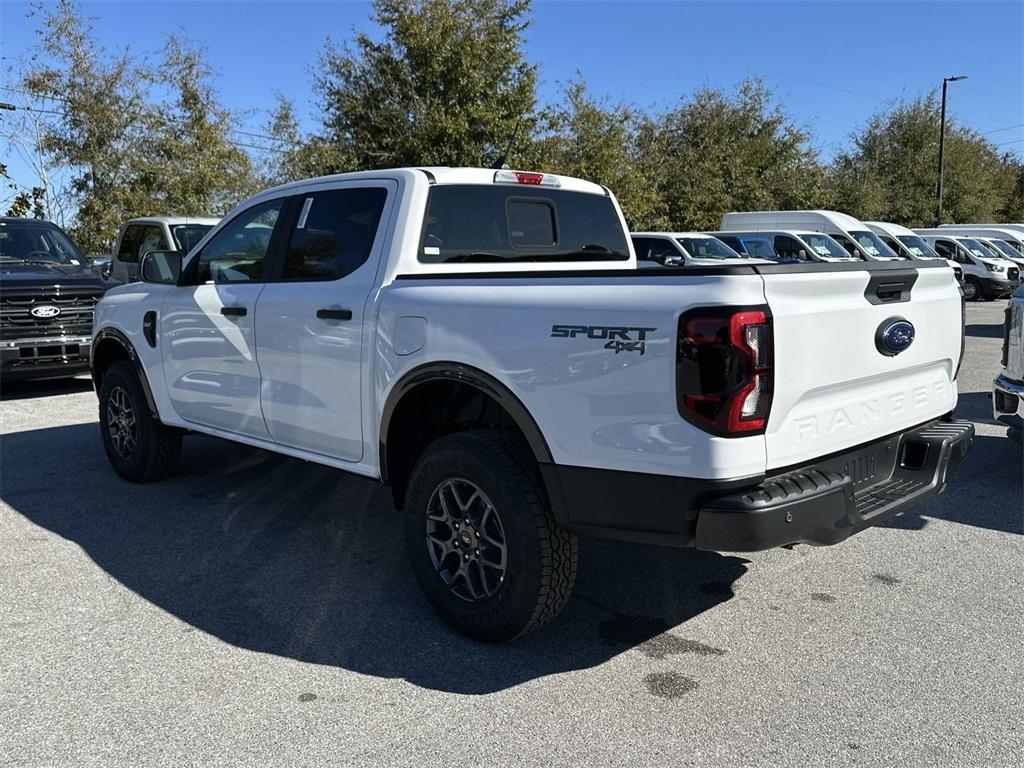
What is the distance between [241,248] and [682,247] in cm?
1342

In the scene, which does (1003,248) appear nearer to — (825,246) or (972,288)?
(972,288)

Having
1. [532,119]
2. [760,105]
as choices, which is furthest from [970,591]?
[760,105]

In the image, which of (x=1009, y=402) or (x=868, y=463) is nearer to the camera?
(x=868, y=463)

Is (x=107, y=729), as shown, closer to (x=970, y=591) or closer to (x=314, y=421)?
(x=314, y=421)

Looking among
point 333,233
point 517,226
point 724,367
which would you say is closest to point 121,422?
point 333,233

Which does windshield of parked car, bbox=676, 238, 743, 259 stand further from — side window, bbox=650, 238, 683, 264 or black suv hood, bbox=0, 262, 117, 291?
black suv hood, bbox=0, 262, 117, 291

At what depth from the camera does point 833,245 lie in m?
21.2

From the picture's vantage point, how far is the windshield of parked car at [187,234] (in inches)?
449

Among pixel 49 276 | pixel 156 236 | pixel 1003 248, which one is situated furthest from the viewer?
pixel 1003 248

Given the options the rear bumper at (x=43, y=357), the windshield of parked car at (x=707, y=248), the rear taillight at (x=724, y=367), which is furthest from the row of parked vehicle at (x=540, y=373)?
the windshield of parked car at (x=707, y=248)

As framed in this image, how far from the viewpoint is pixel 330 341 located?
164 inches

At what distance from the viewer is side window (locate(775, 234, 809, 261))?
20234mm

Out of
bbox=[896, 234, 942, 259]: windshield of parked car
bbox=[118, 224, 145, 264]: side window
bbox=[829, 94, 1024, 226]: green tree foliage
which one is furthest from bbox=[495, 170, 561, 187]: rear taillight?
bbox=[829, 94, 1024, 226]: green tree foliage

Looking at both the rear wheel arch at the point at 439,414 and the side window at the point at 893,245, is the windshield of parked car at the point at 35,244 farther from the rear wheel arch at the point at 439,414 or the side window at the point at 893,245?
the side window at the point at 893,245
